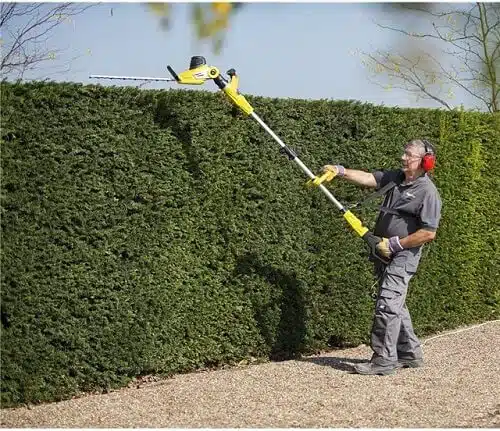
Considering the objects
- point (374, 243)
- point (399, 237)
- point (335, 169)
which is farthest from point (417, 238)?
point (335, 169)

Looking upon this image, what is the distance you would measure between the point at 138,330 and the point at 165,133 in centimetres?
152

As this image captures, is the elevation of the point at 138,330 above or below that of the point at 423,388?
above

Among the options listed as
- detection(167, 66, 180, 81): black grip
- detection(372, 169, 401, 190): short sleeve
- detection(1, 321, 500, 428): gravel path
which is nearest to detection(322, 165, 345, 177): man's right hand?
detection(372, 169, 401, 190): short sleeve

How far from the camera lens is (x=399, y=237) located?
23.3 ft

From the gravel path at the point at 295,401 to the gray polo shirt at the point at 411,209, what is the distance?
1.20m

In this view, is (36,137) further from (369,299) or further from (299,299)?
(369,299)

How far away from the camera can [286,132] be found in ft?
25.1

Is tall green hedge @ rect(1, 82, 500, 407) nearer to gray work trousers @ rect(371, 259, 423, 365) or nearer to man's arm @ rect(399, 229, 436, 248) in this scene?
gray work trousers @ rect(371, 259, 423, 365)

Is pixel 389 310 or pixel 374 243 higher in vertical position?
pixel 374 243

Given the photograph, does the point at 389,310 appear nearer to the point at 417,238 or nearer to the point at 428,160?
the point at 417,238

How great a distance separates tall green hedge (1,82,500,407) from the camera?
6008 mm

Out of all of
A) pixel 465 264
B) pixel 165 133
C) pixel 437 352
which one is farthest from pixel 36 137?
pixel 465 264

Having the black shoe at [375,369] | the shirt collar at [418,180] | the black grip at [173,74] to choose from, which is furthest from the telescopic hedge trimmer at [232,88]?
the black shoe at [375,369]

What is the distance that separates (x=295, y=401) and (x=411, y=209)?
1849 millimetres
